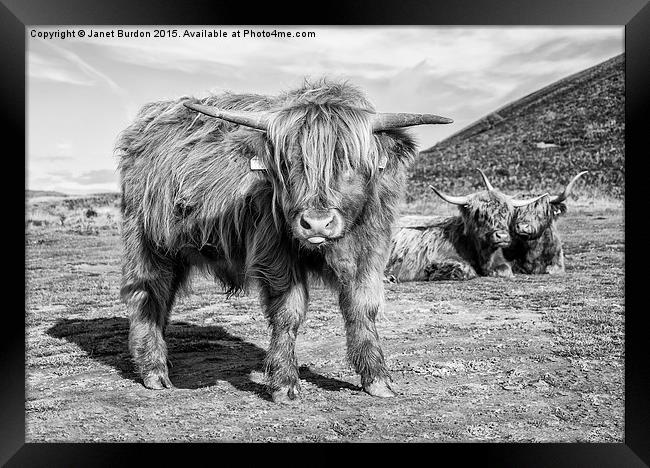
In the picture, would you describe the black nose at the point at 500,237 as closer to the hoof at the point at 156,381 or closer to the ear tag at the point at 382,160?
the ear tag at the point at 382,160

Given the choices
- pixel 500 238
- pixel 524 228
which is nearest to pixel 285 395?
pixel 500 238

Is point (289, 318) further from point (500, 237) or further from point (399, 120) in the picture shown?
point (500, 237)

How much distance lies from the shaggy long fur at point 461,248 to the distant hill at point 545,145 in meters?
1.55

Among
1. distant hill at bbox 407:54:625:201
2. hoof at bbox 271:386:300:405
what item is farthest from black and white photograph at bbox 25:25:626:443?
distant hill at bbox 407:54:625:201

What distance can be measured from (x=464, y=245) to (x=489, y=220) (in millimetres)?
456

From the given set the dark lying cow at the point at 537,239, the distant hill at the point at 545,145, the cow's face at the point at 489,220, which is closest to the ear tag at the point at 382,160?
the distant hill at the point at 545,145

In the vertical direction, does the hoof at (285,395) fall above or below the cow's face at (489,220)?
below

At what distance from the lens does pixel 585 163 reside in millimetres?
9586

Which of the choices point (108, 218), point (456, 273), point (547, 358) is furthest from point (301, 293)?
point (108, 218)

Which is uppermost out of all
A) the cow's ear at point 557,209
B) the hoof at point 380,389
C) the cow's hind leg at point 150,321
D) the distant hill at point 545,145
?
the distant hill at point 545,145

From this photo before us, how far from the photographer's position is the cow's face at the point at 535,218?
309 inches

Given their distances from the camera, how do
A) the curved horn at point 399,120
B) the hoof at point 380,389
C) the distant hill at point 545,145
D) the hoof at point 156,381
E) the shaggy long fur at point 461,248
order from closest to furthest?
the curved horn at point 399,120
the hoof at point 380,389
the hoof at point 156,381
the shaggy long fur at point 461,248
the distant hill at point 545,145
